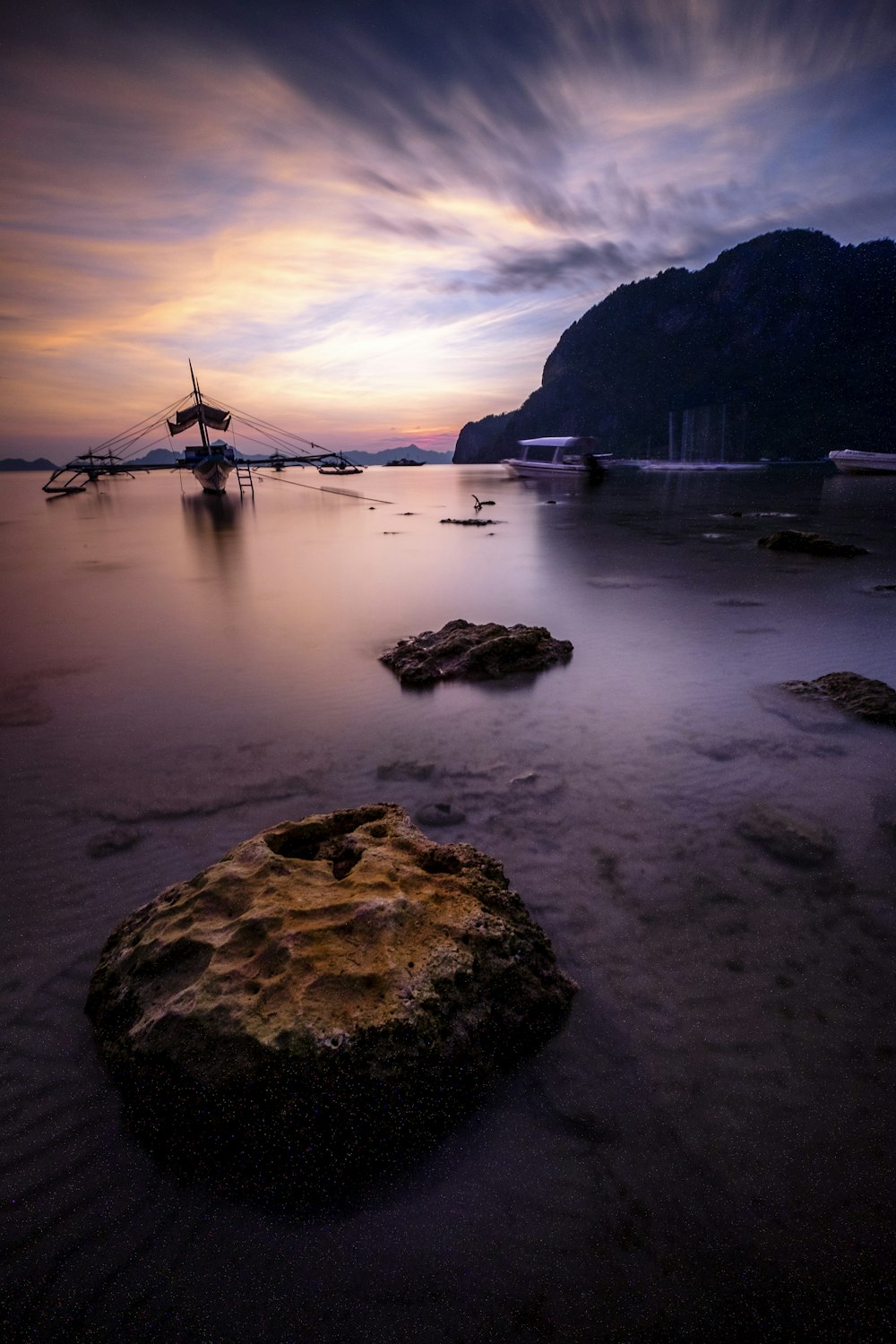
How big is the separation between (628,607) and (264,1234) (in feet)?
40.1

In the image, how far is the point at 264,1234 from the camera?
88.7 inches

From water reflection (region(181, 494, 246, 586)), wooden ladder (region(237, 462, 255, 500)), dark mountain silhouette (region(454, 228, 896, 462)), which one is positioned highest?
dark mountain silhouette (region(454, 228, 896, 462))

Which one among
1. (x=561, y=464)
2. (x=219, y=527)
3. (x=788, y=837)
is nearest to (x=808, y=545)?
(x=788, y=837)

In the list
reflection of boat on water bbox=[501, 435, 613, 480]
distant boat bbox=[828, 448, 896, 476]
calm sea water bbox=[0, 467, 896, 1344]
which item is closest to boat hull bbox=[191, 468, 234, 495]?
reflection of boat on water bbox=[501, 435, 613, 480]

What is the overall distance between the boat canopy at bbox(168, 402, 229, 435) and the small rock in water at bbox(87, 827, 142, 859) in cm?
6510

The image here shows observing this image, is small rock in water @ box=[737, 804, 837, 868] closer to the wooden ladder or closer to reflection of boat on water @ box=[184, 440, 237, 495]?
the wooden ladder

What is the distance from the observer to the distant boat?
60.8 m

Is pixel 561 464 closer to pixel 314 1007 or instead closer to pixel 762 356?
pixel 314 1007

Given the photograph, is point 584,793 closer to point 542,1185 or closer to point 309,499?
point 542,1185

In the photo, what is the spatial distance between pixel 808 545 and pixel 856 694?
14.4 meters

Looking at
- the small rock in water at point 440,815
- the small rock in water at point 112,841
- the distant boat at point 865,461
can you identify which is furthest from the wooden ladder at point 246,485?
the distant boat at point 865,461

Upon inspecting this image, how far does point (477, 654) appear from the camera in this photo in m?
8.60

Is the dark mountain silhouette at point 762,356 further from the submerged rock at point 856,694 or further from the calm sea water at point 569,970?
the calm sea water at point 569,970

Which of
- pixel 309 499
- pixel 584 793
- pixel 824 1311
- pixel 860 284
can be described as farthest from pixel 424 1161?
pixel 860 284
